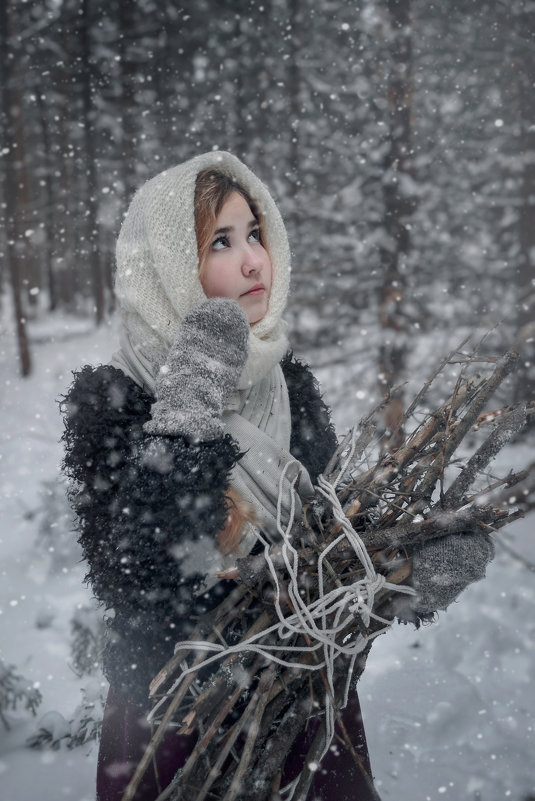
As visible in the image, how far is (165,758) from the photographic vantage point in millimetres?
1737

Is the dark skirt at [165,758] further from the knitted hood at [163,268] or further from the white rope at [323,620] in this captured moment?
the knitted hood at [163,268]

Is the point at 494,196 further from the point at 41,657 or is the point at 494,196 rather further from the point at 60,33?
the point at 60,33

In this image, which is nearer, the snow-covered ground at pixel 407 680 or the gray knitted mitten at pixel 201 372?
the gray knitted mitten at pixel 201 372

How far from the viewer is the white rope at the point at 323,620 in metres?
1.49

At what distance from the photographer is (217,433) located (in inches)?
64.4

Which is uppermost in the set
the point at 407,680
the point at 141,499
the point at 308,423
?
the point at 308,423

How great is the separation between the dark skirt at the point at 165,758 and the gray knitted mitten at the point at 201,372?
965mm

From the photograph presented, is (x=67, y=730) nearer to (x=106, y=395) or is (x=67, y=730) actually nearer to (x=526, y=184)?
(x=106, y=395)

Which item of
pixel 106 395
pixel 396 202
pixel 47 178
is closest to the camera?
pixel 106 395

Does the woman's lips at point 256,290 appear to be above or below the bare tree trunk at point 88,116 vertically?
below

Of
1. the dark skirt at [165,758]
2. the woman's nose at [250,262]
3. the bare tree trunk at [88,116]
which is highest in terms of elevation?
the bare tree trunk at [88,116]

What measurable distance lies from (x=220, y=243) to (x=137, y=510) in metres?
0.96

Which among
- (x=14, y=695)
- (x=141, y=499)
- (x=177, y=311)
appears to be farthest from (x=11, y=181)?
(x=141, y=499)

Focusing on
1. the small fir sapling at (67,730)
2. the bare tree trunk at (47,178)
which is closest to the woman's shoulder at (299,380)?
the small fir sapling at (67,730)
